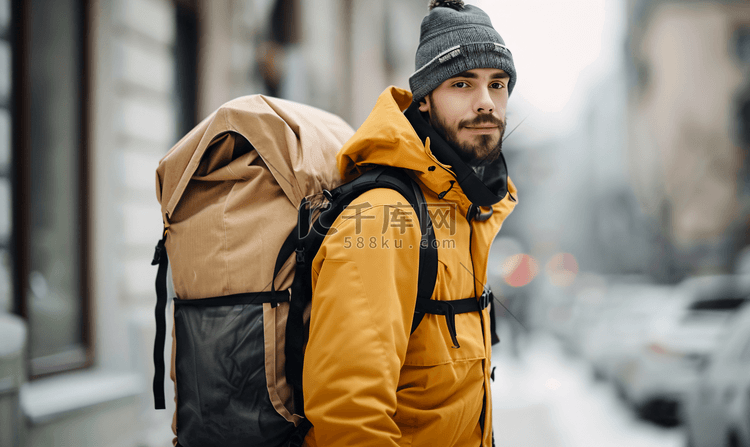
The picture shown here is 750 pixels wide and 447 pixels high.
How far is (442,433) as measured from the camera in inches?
57.4

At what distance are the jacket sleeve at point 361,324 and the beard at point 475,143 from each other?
1.38 feet

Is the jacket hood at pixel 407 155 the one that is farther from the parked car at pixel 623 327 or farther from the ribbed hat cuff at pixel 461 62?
the parked car at pixel 623 327

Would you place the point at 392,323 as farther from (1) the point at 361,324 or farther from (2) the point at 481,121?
(2) the point at 481,121

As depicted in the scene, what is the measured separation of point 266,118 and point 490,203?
811 mm

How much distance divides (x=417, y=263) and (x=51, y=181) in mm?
3821

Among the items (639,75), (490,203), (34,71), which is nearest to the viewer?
(490,203)

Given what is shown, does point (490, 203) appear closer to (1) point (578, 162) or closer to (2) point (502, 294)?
(2) point (502, 294)

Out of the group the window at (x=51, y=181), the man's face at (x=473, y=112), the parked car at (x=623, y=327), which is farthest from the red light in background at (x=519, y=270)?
the man's face at (x=473, y=112)

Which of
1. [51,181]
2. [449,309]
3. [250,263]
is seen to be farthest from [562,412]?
[51,181]

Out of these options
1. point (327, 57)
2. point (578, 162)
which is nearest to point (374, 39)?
point (327, 57)

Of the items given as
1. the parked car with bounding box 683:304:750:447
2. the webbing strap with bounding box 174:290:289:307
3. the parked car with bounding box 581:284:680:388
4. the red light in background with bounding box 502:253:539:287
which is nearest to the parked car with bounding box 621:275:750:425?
the parked car with bounding box 581:284:680:388

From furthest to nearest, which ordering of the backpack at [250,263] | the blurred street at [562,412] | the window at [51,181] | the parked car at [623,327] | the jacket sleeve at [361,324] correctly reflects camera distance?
1. the parked car at [623,327]
2. the blurred street at [562,412]
3. the window at [51,181]
4. the backpack at [250,263]
5. the jacket sleeve at [361,324]

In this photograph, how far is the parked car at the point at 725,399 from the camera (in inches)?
136

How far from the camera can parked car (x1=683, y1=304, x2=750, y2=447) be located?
11.4 ft
